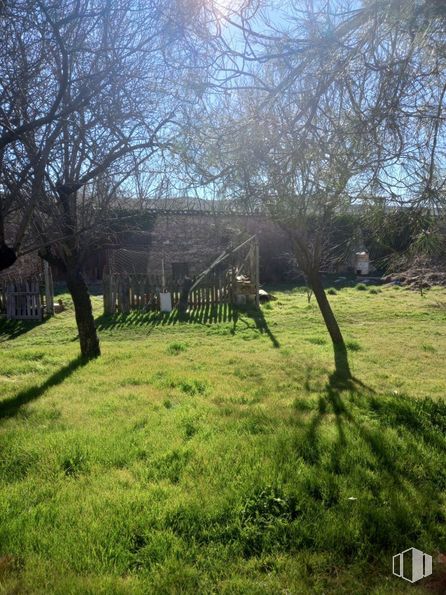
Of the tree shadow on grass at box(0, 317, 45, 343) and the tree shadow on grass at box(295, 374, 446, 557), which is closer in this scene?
the tree shadow on grass at box(295, 374, 446, 557)

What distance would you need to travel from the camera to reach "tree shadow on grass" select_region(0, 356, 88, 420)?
15.6ft

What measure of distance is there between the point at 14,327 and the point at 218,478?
10.9 meters

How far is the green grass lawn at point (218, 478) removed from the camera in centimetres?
218

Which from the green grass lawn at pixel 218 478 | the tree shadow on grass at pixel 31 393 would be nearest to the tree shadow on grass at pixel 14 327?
the tree shadow on grass at pixel 31 393

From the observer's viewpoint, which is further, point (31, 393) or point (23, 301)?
point (23, 301)

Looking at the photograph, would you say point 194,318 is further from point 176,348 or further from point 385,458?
point 385,458

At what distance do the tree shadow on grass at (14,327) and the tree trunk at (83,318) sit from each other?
3.90 m

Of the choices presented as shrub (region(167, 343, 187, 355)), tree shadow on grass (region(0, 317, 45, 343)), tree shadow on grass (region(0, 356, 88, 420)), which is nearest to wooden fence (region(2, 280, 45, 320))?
tree shadow on grass (region(0, 317, 45, 343))

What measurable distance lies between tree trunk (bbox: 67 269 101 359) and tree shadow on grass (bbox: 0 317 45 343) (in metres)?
3.90

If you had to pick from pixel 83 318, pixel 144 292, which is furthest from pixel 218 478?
pixel 144 292

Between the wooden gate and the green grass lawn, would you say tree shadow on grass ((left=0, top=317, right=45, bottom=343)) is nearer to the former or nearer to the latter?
the wooden gate

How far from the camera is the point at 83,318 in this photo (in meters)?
7.75

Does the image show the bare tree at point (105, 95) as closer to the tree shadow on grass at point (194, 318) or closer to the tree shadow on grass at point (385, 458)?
the tree shadow on grass at point (385, 458)

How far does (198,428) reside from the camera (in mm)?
→ 3986
